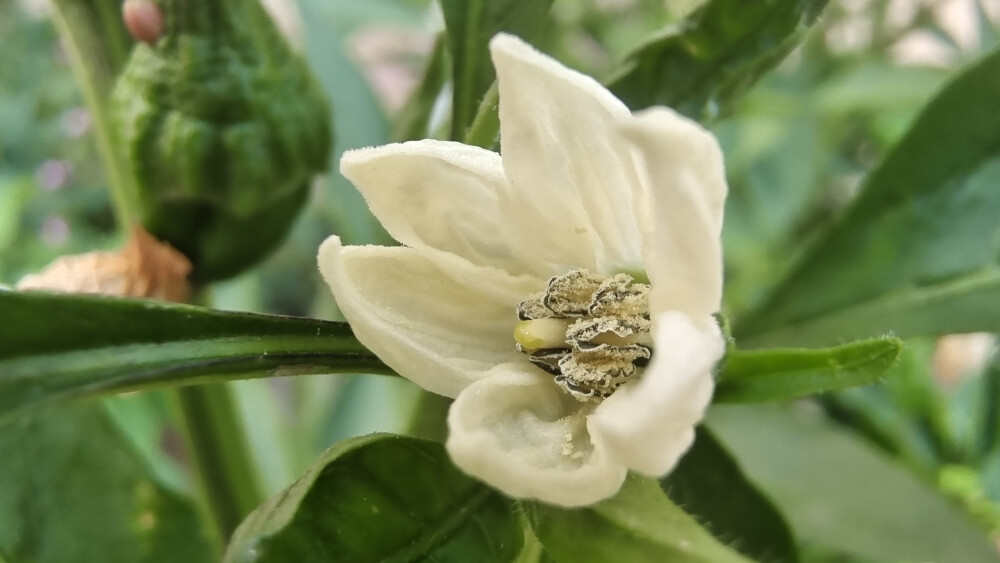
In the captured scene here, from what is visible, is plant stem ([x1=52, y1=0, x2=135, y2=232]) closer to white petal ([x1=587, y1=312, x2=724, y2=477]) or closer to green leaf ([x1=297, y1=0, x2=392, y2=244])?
green leaf ([x1=297, y1=0, x2=392, y2=244])

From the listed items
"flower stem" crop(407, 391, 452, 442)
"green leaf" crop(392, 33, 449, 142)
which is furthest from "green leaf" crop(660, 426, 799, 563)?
"green leaf" crop(392, 33, 449, 142)

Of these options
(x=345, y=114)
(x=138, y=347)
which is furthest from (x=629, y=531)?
(x=345, y=114)

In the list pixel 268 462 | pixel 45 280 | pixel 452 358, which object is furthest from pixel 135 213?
pixel 268 462

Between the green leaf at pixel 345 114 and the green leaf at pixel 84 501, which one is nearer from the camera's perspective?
the green leaf at pixel 84 501

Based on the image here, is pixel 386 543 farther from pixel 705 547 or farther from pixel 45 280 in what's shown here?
pixel 45 280

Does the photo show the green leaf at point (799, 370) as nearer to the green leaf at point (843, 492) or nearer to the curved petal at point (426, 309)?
the curved petal at point (426, 309)

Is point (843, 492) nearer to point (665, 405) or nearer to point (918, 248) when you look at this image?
point (918, 248)

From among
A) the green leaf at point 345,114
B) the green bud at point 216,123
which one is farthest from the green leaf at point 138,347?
the green leaf at point 345,114
